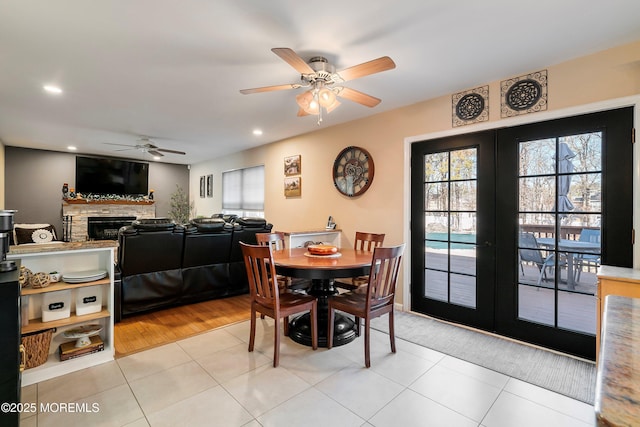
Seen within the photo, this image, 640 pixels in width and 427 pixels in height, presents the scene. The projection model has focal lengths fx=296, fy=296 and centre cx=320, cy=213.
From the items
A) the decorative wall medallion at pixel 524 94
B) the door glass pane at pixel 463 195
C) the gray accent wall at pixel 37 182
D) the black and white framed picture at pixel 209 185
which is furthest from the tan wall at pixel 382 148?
the gray accent wall at pixel 37 182

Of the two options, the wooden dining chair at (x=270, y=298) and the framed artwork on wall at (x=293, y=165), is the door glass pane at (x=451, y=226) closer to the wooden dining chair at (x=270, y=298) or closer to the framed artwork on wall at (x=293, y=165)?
the wooden dining chair at (x=270, y=298)

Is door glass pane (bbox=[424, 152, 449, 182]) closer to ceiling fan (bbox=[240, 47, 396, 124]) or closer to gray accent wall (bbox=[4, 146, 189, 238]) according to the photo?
ceiling fan (bbox=[240, 47, 396, 124])

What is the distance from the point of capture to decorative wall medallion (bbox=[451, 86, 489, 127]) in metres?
3.05

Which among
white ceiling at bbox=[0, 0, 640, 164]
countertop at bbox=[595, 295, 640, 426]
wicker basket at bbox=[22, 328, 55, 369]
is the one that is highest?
white ceiling at bbox=[0, 0, 640, 164]

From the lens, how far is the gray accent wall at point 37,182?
6.35 meters

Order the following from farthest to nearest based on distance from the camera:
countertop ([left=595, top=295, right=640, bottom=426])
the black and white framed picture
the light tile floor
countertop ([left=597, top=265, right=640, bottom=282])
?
the black and white framed picture, countertop ([left=597, top=265, right=640, bottom=282]), the light tile floor, countertop ([left=595, top=295, right=640, bottom=426])

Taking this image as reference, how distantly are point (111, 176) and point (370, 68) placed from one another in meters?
7.60

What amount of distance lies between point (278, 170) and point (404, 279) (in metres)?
3.22

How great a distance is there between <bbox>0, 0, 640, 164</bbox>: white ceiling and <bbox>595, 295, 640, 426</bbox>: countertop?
1948mm

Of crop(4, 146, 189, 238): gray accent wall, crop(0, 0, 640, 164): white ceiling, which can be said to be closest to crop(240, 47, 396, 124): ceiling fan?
crop(0, 0, 640, 164): white ceiling

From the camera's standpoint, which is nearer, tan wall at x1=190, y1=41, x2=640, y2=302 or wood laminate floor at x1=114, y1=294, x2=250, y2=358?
tan wall at x1=190, y1=41, x2=640, y2=302

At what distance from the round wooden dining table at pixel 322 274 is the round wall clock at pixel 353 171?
131 centimetres

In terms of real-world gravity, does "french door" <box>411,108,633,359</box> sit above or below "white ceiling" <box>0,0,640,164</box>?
below

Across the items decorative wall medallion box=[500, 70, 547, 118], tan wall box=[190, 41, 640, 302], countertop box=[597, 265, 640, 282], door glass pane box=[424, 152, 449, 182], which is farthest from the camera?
door glass pane box=[424, 152, 449, 182]
